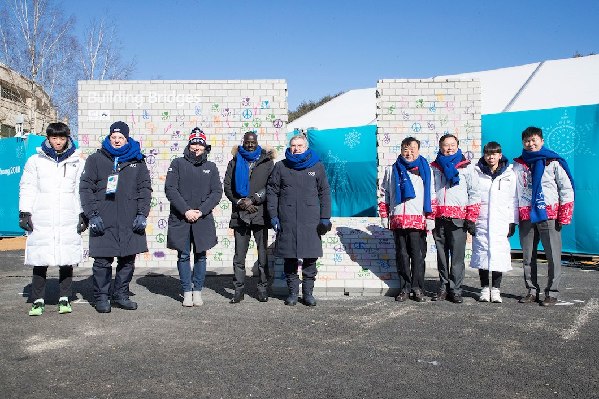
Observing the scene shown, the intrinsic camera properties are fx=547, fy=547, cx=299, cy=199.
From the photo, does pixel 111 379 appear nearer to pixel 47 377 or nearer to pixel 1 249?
pixel 47 377

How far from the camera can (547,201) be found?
19.6ft

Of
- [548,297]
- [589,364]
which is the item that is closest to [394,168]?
[548,297]

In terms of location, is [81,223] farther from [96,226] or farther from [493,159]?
[493,159]

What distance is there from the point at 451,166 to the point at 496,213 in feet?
2.49

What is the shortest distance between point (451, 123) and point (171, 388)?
6.73 meters

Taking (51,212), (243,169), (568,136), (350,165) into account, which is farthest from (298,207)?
(350,165)

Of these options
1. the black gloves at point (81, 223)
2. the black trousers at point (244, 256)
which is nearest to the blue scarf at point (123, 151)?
the black gloves at point (81, 223)

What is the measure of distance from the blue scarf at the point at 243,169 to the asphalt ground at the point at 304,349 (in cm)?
129

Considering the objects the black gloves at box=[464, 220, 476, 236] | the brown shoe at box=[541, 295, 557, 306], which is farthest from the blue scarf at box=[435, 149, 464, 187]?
the brown shoe at box=[541, 295, 557, 306]

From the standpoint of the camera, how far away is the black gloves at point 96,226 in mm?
5595

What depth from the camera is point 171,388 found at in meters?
3.50

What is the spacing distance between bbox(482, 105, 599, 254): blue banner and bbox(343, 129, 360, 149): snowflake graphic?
3.76 meters

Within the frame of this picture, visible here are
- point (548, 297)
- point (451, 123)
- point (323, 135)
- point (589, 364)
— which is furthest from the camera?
point (323, 135)

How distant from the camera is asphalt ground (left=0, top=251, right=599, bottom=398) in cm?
351
